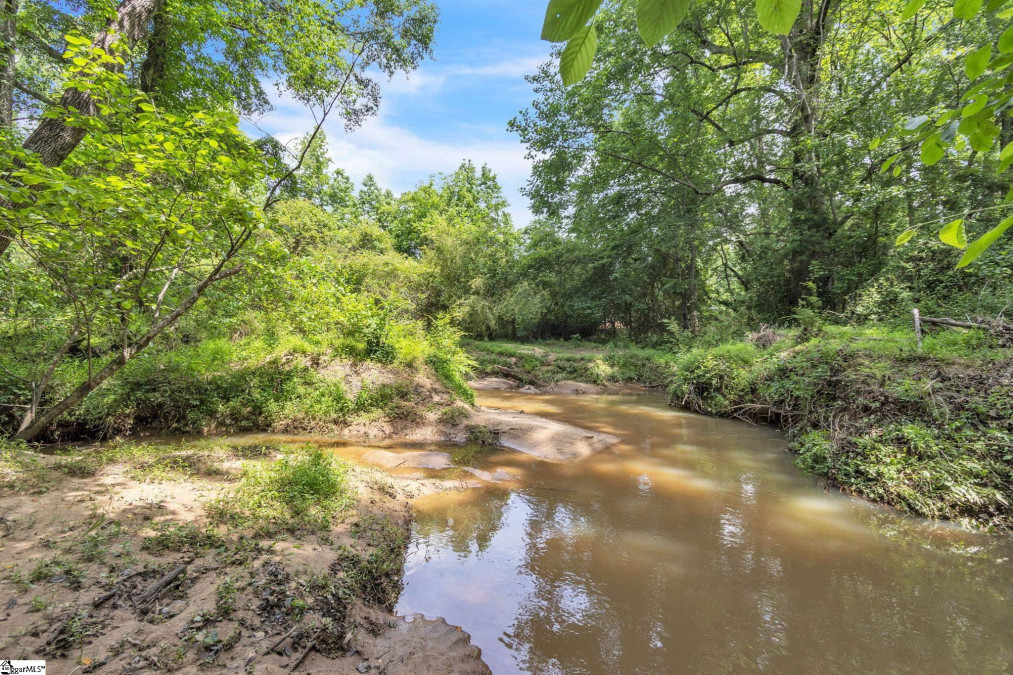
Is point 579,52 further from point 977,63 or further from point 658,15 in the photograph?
point 977,63

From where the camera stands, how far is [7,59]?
15.1 feet

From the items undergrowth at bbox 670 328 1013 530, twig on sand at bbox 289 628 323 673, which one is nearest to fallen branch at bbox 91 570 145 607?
twig on sand at bbox 289 628 323 673

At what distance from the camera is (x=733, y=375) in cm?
987

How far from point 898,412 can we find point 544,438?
4.97 meters

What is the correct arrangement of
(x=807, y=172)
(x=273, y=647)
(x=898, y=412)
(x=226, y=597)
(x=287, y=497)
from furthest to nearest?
(x=807, y=172), (x=898, y=412), (x=287, y=497), (x=226, y=597), (x=273, y=647)

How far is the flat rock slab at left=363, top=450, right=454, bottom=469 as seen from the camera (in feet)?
19.9

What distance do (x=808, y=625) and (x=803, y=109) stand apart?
14562mm

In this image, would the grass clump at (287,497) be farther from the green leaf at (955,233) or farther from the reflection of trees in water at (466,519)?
the green leaf at (955,233)

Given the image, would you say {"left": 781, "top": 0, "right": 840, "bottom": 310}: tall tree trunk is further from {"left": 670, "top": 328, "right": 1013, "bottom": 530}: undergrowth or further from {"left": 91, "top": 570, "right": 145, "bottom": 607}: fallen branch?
{"left": 91, "top": 570, "right": 145, "bottom": 607}: fallen branch

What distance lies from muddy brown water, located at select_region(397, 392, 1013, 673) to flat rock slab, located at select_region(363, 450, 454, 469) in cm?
111

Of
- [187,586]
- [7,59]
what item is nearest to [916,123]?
[187,586]

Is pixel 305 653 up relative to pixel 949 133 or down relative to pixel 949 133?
down

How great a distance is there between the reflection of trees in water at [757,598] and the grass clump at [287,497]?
194cm

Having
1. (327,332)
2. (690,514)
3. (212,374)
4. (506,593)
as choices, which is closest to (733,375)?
(690,514)
